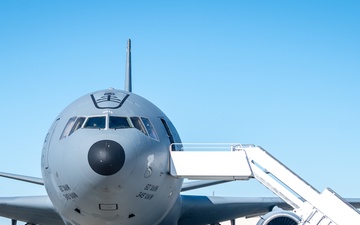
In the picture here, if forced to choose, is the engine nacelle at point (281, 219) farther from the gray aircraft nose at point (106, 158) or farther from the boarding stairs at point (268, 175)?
the gray aircraft nose at point (106, 158)

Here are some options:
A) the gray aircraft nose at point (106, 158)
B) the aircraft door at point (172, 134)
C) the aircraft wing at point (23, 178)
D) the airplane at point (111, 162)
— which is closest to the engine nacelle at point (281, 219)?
the airplane at point (111, 162)

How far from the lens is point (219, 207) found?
811 inches

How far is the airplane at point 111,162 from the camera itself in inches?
512

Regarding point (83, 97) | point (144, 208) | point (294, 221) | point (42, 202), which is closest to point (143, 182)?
point (144, 208)

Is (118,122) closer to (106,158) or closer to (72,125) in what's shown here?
(72,125)

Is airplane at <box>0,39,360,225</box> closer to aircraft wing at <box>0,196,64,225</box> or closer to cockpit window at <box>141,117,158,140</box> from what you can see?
cockpit window at <box>141,117,158,140</box>

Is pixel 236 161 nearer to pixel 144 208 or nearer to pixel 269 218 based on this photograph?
pixel 269 218

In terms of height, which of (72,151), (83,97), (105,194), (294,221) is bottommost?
(294,221)

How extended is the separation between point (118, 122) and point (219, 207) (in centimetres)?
740

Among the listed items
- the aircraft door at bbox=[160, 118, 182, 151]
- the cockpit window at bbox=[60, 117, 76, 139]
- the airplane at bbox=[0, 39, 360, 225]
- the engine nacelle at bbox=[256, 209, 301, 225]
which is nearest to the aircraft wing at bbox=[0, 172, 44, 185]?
the airplane at bbox=[0, 39, 360, 225]

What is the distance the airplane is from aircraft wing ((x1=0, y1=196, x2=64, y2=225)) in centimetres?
400

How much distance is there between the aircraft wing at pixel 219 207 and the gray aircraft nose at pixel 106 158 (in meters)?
6.84

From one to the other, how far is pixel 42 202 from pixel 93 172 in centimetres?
688

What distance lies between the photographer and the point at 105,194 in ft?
43.3
